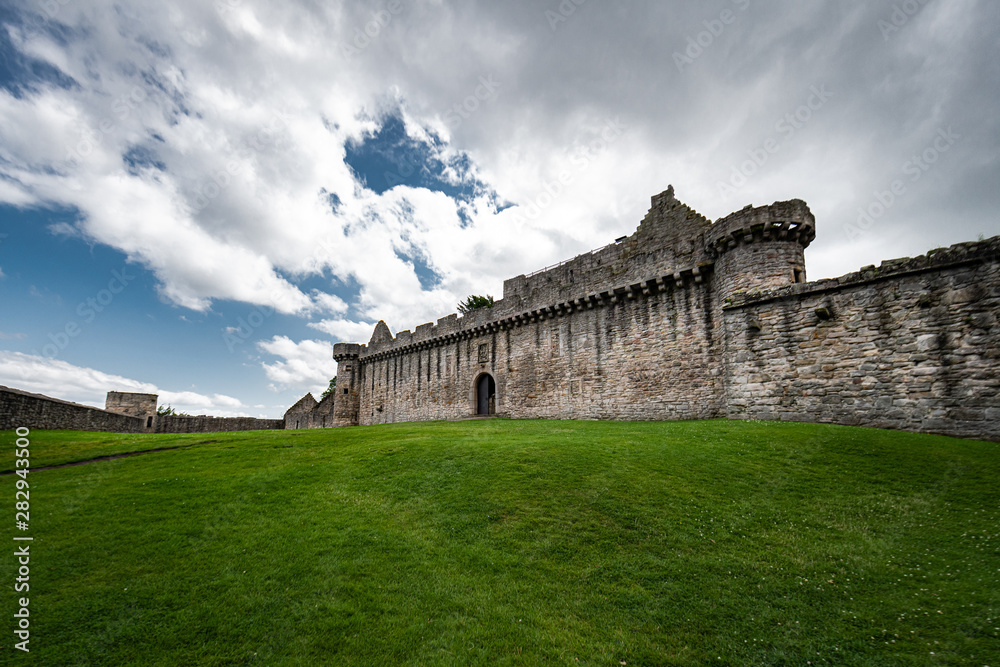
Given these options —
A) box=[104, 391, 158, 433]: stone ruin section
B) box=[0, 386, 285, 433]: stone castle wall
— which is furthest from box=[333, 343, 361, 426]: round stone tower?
box=[104, 391, 158, 433]: stone ruin section

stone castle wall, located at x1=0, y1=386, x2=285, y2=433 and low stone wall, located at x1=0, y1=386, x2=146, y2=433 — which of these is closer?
low stone wall, located at x1=0, y1=386, x2=146, y2=433

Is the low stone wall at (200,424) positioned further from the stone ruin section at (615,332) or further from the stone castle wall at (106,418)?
the stone ruin section at (615,332)

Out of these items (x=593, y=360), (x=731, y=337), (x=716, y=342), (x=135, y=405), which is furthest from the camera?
(x=135, y=405)

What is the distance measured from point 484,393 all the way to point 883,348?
2054 centimetres

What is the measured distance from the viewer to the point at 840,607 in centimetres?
530

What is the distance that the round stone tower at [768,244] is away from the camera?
16125 millimetres

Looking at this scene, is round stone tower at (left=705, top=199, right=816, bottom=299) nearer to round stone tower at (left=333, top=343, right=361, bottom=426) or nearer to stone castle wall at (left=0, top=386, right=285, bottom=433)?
stone castle wall at (left=0, top=386, right=285, bottom=433)

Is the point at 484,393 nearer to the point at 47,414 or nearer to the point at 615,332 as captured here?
the point at 615,332

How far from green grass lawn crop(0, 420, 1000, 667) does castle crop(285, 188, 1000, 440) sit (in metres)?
2.50

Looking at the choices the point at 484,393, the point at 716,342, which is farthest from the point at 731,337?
the point at 484,393

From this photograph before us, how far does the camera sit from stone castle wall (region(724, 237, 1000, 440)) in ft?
37.4

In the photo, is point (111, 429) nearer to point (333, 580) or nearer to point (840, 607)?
point (333, 580)

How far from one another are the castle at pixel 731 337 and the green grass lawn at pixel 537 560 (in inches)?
98.3

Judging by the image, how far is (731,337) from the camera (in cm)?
1606
